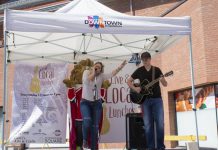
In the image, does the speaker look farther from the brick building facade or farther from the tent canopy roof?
the brick building facade

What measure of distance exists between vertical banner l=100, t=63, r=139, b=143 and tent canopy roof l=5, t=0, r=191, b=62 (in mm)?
636

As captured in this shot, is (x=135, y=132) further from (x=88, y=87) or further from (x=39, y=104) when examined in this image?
(x=39, y=104)

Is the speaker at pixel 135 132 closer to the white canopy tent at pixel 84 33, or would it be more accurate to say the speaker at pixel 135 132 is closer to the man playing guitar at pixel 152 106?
the man playing guitar at pixel 152 106

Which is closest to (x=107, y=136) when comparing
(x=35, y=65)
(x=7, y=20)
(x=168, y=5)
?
(x=35, y=65)

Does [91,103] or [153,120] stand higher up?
[91,103]

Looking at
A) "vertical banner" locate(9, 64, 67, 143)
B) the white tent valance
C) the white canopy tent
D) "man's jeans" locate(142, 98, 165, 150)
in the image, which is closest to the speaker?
"man's jeans" locate(142, 98, 165, 150)

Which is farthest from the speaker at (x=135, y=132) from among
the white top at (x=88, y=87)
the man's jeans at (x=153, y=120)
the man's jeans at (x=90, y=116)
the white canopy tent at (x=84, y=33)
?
the white canopy tent at (x=84, y=33)

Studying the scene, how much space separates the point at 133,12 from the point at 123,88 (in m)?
10.4

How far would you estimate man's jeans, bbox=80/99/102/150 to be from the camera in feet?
24.7

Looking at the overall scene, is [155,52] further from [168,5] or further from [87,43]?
[168,5]

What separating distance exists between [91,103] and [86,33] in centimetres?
146

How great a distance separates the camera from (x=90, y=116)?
758 centimetres

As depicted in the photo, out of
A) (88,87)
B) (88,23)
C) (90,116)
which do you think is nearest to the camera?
(88,23)

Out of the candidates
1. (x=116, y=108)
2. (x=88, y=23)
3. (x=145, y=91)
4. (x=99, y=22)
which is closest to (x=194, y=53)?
(x=116, y=108)
